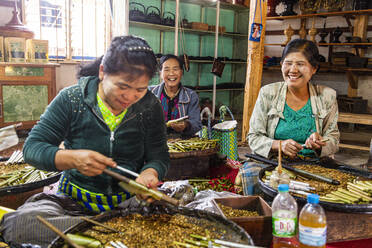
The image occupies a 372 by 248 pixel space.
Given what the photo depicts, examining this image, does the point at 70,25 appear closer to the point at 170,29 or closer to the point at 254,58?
the point at 170,29

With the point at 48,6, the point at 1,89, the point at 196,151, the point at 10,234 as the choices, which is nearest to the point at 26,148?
the point at 10,234

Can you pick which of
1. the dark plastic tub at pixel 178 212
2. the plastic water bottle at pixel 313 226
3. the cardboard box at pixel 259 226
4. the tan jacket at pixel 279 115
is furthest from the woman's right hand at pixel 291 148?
the dark plastic tub at pixel 178 212

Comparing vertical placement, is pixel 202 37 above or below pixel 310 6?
below

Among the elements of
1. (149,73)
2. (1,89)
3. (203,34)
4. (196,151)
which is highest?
(203,34)

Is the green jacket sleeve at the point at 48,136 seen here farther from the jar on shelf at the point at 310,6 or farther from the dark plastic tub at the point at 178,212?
the jar on shelf at the point at 310,6

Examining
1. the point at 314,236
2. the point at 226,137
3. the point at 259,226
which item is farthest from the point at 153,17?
the point at 314,236

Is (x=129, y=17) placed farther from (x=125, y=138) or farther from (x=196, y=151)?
(x=125, y=138)

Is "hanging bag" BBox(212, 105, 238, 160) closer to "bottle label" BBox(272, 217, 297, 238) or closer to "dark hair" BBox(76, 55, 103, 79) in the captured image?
"dark hair" BBox(76, 55, 103, 79)

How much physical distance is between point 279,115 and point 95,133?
5.47 feet

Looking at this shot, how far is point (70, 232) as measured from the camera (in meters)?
1.30

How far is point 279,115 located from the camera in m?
2.82

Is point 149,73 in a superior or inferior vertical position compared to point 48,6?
inferior

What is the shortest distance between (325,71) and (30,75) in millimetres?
6478

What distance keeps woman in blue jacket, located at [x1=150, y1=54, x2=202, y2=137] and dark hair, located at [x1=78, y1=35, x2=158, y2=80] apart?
2.11m
